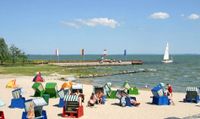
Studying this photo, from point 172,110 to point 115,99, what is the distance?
6264mm

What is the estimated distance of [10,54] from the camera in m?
103

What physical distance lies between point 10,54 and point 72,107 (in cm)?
8358

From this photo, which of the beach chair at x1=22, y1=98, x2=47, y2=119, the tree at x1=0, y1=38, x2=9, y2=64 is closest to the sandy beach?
the beach chair at x1=22, y1=98, x2=47, y2=119

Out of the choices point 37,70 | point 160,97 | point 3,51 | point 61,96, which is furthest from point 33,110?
point 3,51

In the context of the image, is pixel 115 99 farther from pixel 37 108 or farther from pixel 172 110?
pixel 37 108

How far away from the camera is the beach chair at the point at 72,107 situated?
22.2m

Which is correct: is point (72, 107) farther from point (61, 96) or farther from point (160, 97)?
point (160, 97)

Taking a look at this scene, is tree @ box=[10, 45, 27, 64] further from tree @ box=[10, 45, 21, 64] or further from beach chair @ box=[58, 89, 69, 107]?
beach chair @ box=[58, 89, 69, 107]

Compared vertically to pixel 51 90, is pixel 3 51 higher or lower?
higher

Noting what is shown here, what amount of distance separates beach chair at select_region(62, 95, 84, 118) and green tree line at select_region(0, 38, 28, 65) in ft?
250

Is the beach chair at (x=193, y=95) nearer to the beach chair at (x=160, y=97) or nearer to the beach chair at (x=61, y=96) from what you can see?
the beach chair at (x=160, y=97)

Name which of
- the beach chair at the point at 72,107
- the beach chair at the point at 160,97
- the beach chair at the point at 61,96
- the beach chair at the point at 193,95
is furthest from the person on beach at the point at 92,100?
the beach chair at the point at 193,95

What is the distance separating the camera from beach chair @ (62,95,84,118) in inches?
875

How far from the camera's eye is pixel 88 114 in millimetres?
23141
